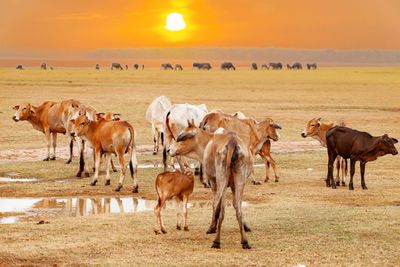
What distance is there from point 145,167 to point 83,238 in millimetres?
9156

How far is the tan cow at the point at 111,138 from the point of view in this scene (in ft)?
49.9

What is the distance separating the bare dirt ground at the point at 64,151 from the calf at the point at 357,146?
672cm

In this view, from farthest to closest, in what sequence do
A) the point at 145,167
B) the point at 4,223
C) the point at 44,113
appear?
1. the point at 44,113
2. the point at 145,167
3. the point at 4,223

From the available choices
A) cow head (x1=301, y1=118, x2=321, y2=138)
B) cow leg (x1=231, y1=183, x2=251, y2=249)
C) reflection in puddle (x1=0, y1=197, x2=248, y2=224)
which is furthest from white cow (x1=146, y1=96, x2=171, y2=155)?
cow leg (x1=231, y1=183, x2=251, y2=249)

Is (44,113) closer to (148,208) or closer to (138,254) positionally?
(148,208)

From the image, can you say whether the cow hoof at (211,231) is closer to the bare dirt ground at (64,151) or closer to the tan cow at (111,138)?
the tan cow at (111,138)

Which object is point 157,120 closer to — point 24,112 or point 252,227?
point 24,112

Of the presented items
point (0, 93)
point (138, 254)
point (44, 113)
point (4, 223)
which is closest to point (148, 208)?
point (4, 223)

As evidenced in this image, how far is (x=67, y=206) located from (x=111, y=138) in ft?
7.87

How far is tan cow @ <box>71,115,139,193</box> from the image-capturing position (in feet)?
49.9

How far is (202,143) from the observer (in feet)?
A: 35.4

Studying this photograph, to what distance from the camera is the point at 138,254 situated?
899 centimetres

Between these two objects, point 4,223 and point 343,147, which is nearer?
point 4,223

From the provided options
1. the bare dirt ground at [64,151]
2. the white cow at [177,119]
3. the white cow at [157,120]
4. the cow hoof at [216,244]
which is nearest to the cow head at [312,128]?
the white cow at [177,119]
